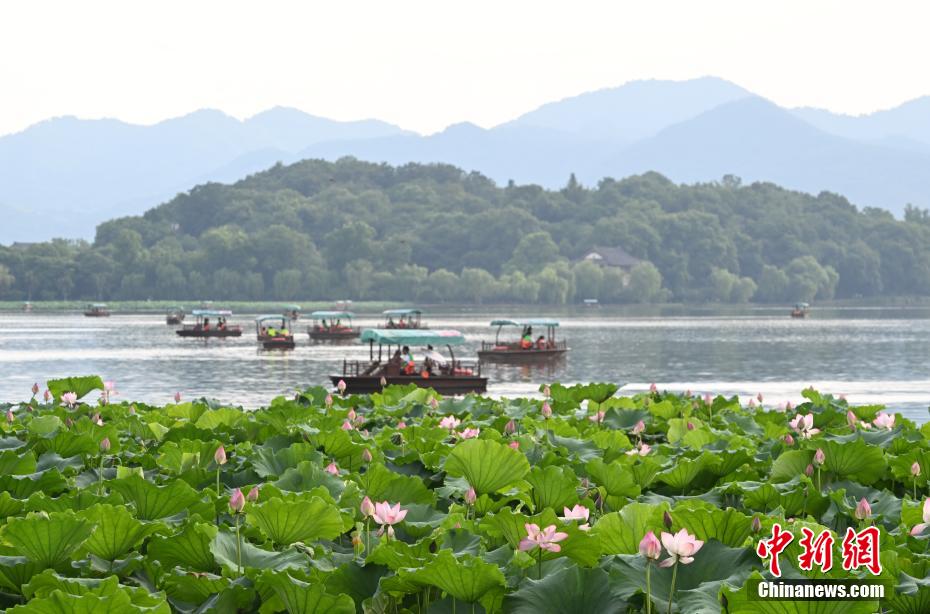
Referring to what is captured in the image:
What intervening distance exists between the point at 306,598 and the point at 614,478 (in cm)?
243

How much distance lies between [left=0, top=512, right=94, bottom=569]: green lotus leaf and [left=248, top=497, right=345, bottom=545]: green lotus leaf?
643mm

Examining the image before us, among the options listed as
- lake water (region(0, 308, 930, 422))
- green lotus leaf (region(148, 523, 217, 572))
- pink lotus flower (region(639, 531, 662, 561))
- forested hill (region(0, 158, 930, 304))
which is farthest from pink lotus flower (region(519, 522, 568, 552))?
forested hill (region(0, 158, 930, 304))

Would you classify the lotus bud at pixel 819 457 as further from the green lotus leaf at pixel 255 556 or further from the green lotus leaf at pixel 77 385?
the green lotus leaf at pixel 77 385

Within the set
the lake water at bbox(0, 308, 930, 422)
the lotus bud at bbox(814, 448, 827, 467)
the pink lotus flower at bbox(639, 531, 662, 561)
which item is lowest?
the lake water at bbox(0, 308, 930, 422)

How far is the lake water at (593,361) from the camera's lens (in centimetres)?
4647

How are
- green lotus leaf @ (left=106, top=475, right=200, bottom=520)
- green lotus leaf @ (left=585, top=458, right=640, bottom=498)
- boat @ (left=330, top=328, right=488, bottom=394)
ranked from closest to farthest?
green lotus leaf @ (left=106, top=475, right=200, bottom=520)
green lotus leaf @ (left=585, top=458, right=640, bottom=498)
boat @ (left=330, top=328, right=488, bottom=394)

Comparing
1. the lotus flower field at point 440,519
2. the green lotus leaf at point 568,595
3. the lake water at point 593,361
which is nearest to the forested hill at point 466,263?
the lake water at point 593,361

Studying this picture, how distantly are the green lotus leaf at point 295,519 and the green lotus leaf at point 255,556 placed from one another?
0.12m

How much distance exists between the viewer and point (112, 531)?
4.54 meters

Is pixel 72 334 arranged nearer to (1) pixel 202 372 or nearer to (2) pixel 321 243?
(1) pixel 202 372

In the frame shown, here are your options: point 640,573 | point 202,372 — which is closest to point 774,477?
point 640,573

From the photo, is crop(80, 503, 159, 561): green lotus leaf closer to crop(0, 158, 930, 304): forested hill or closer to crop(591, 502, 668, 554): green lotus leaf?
crop(591, 502, 668, 554): green lotus leaf

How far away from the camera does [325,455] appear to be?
24.1 ft

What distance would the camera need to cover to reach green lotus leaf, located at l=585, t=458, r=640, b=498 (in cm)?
596
